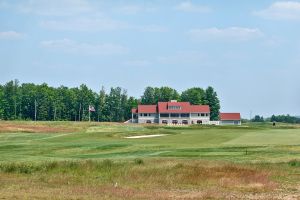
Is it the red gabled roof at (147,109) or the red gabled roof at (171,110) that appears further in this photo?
the red gabled roof at (147,109)

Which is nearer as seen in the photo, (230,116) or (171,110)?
(171,110)

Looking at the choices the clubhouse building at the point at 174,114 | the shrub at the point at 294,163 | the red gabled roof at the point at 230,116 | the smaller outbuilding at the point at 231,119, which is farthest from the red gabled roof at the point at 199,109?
the shrub at the point at 294,163

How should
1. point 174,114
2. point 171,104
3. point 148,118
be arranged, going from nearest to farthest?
point 171,104
point 174,114
point 148,118

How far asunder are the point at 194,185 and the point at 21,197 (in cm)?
884


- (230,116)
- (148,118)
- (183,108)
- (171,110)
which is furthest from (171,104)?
(230,116)

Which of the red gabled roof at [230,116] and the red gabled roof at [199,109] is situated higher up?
the red gabled roof at [199,109]

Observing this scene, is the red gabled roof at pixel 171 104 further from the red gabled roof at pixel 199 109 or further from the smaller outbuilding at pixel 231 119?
the smaller outbuilding at pixel 231 119

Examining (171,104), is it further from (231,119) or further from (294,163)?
(294,163)

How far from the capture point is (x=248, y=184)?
2644cm

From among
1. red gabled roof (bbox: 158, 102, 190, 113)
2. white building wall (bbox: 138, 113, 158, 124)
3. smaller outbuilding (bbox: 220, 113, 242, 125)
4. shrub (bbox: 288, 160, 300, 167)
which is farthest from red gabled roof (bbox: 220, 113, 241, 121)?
shrub (bbox: 288, 160, 300, 167)

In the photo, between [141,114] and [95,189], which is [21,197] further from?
[141,114]

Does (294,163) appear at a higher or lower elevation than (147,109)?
lower

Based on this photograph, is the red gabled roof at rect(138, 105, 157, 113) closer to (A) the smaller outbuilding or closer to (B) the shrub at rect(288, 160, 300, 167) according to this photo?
(A) the smaller outbuilding

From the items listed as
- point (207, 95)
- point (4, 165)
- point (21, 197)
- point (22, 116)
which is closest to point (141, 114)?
point (207, 95)
